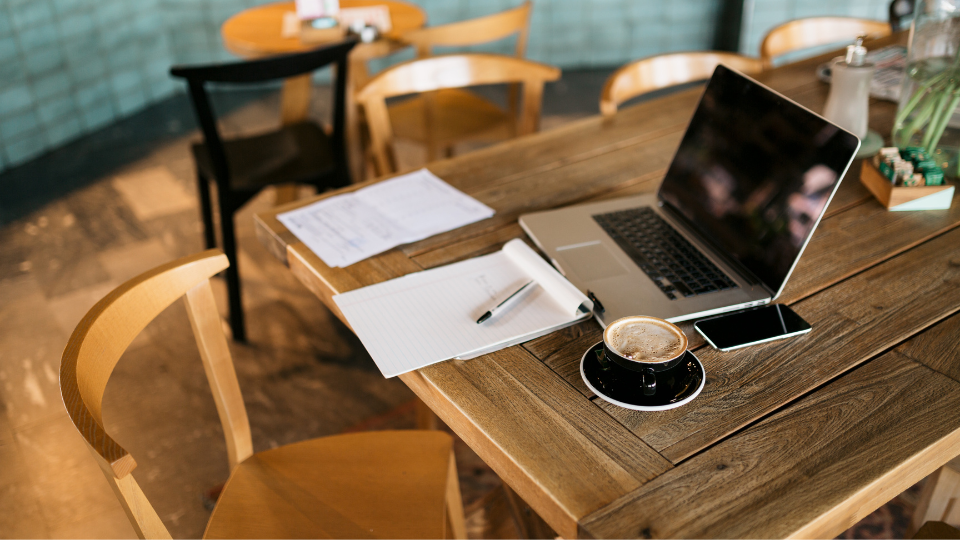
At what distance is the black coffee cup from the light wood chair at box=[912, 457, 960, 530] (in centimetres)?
54

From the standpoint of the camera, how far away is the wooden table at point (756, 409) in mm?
676

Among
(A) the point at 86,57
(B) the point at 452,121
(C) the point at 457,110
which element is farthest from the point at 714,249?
(A) the point at 86,57

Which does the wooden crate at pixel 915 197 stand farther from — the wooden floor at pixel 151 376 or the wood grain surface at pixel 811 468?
the wooden floor at pixel 151 376

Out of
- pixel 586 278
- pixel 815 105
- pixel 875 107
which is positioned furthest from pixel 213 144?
pixel 875 107

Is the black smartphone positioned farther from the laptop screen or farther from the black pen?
the black pen

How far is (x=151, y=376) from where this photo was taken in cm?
200

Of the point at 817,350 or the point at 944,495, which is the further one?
the point at 944,495

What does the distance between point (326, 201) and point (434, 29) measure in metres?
1.26

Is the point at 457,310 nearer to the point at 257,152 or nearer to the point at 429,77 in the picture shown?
the point at 429,77

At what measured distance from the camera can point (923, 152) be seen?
1218mm

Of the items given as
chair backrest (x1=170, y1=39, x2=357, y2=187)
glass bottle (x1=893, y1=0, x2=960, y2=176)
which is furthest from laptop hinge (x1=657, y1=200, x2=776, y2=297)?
chair backrest (x1=170, y1=39, x2=357, y2=187)

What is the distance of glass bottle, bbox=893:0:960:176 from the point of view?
125 cm

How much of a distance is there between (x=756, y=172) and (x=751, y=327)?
0.23m

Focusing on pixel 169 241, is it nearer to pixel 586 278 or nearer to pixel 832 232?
pixel 586 278
